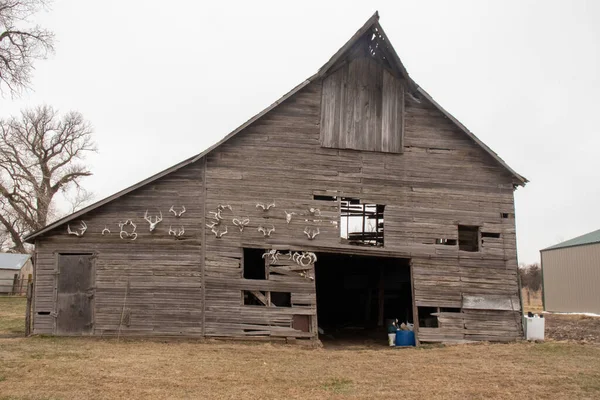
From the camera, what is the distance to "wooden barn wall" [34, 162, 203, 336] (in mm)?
17359

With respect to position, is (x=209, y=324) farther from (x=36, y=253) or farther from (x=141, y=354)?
(x=36, y=253)

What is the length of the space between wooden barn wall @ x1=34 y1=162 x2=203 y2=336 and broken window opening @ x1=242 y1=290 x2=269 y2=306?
1.49 meters

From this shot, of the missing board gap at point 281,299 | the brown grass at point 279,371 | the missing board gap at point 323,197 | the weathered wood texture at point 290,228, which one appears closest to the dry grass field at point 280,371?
the brown grass at point 279,371

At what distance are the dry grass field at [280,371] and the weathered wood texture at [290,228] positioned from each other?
3.41ft

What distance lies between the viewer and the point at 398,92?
747 inches

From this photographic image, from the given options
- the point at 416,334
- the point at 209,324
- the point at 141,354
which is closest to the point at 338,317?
the point at 416,334

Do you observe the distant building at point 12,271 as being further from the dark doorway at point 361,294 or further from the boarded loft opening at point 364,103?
the boarded loft opening at point 364,103

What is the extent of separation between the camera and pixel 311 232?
18078mm

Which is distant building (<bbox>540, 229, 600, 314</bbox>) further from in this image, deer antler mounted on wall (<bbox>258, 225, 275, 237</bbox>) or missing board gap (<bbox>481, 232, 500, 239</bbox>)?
deer antler mounted on wall (<bbox>258, 225, 275, 237</bbox>)

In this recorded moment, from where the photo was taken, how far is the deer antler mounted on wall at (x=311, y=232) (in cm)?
1803

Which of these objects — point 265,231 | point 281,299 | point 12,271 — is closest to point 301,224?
point 265,231

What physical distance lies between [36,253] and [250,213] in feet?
21.3

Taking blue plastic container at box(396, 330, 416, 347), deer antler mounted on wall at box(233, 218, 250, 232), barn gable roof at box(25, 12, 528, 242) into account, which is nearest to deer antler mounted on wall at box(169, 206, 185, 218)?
barn gable roof at box(25, 12, 528, 242)

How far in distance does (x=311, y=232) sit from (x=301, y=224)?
1.30 ft
